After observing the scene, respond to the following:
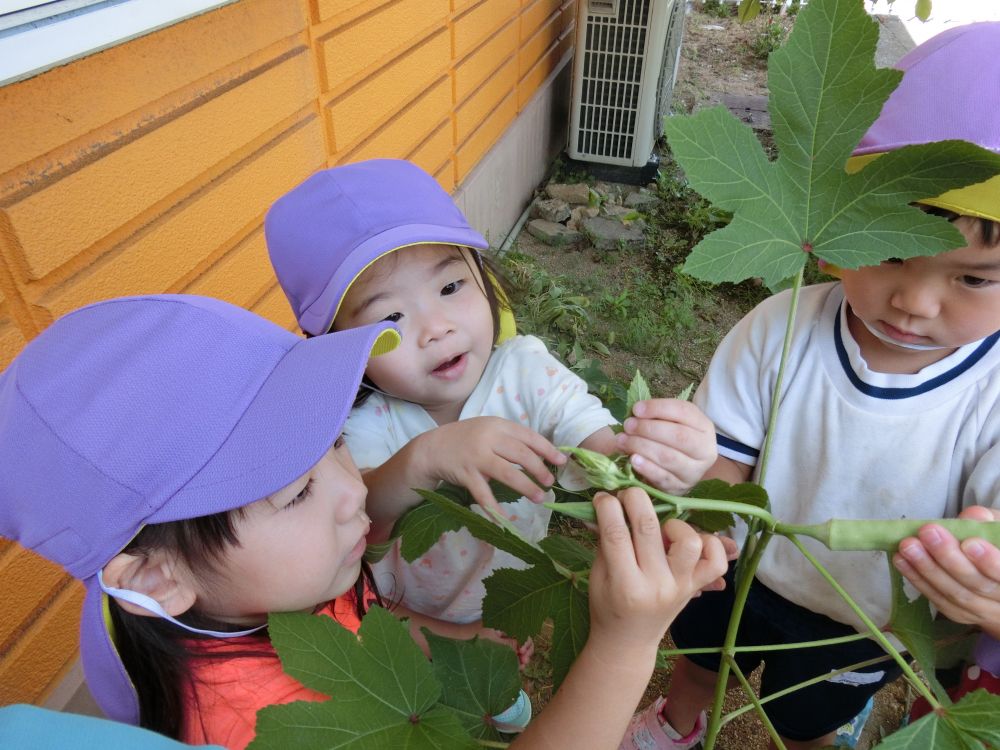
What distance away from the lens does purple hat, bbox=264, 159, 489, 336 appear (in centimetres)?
110

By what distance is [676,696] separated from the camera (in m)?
1.69

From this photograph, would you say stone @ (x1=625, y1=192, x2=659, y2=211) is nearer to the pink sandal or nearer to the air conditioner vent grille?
the air conditioner vent grille

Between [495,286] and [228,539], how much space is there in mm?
804

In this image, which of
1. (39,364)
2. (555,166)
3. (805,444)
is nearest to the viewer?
(39,364)

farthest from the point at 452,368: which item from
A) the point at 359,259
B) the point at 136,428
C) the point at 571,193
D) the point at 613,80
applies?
the point at 613,80

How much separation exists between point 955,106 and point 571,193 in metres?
3.87

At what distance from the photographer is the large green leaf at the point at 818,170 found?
71cm

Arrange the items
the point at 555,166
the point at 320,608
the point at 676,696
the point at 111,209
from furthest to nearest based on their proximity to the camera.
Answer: the point at 555,166, the point at 676,696, the point at 111,209, the point at 320,608

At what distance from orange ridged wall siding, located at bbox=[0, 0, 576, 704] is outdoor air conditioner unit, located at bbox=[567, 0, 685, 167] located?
2.14m

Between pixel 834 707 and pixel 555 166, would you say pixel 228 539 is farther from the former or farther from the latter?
pixel 555 166

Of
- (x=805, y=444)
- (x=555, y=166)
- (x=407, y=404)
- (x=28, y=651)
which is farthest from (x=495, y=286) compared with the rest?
(x=555, y=166)

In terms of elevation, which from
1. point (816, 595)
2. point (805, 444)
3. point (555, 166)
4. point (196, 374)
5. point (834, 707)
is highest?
point (196, 374)

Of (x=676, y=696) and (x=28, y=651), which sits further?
(x=676, y=696)

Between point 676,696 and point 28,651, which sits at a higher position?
point 28,651
